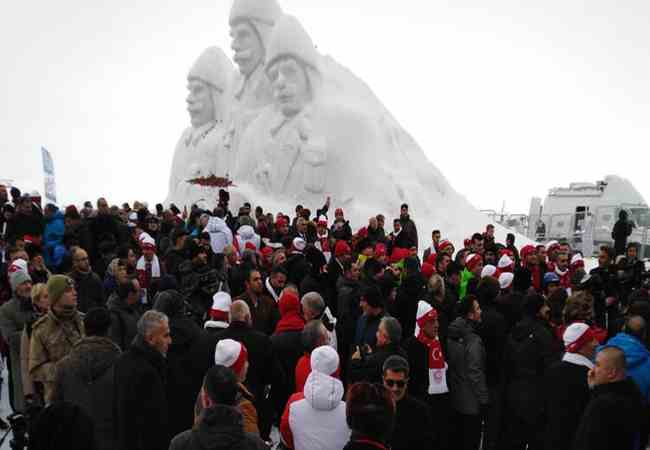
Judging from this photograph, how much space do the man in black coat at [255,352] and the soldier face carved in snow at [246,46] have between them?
19.9 m

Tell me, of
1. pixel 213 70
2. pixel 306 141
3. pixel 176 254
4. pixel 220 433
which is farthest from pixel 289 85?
pixel 220 433

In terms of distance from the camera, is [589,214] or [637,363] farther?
[589,214]

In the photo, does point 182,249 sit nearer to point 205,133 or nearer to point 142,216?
point 142,216

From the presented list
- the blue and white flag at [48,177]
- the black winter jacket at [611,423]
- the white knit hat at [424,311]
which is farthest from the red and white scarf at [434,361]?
the blue and white flag at [48,177]

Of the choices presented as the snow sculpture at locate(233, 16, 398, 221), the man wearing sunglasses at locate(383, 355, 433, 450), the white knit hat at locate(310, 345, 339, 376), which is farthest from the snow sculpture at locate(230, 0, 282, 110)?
the man wearing sunglasses at locate(383, 355, 433, 450)

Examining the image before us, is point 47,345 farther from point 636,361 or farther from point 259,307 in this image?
point 636,361

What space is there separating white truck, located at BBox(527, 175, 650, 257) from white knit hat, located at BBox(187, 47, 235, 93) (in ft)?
48.8

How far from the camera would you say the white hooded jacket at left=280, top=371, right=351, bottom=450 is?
12.4ft

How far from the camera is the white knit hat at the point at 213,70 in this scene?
86.2 feet

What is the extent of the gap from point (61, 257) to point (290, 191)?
498 inches

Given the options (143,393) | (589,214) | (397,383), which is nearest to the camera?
(397,383)

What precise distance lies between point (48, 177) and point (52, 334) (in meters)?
10.6

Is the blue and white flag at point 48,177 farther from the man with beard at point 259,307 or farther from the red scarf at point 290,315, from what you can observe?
the red scarf at point 290,315

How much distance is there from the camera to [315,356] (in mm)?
4094
